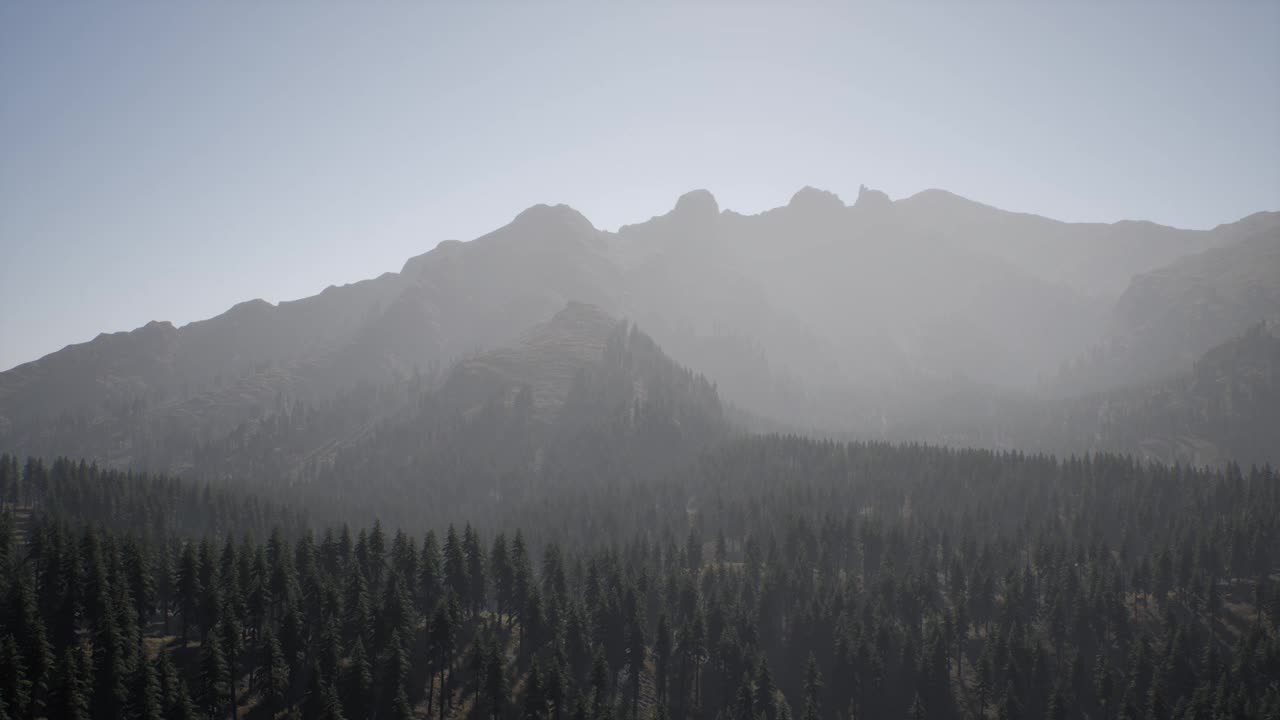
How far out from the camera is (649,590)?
10475cm

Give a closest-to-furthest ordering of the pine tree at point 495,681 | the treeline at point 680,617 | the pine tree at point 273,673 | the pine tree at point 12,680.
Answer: the pine tree at point 12,680 → the pine tree at point 273,673 → the treeline at point 680,617 → the pine tree at point 495,681

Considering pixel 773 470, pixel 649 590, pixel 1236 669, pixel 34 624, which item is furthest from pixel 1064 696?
pixel 34 624

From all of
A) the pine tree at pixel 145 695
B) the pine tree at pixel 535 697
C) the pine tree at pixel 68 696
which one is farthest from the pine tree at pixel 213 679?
the pine tree at pixel 535 697

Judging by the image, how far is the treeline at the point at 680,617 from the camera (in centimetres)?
7006

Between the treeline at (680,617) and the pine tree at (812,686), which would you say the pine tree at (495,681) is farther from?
the pine tree at (812,686)

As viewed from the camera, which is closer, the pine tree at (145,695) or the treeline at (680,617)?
the pine tree at (145,695)

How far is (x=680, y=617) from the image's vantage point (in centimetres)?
10269

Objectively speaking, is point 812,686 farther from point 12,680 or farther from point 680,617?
point 12,680

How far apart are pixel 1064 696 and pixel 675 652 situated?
2067 inches

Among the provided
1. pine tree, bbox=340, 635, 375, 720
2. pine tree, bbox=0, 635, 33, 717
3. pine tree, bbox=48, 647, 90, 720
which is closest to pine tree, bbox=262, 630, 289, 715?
pine tree, bbox=340, 635, 375, 720

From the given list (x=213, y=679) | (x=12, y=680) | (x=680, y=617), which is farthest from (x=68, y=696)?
(x=680, y=617)

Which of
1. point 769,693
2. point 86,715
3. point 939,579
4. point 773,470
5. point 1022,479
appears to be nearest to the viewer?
point 86,715

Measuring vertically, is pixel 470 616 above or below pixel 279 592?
below

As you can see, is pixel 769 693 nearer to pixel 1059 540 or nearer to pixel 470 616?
pixel 470 616
